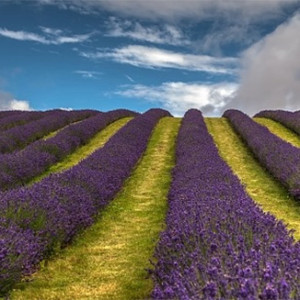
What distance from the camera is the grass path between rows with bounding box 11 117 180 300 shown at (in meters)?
6.06

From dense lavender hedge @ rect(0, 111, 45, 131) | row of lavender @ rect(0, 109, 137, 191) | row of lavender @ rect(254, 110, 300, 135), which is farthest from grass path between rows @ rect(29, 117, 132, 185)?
row of lavender @ rect(254, 110, 300, 135)

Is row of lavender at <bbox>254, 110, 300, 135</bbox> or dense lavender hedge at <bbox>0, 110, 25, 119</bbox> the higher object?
dense lavender hedge at <bbox>0, 110, 25, 119</bbox>

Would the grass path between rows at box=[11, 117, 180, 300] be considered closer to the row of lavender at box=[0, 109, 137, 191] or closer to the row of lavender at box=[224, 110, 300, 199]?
the row of lavender at box=[0, 109, 137, 191]

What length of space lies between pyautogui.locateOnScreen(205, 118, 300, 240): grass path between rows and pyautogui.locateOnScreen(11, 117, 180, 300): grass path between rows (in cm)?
218

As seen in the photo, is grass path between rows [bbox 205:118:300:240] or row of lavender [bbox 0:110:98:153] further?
row of lavender [bbox 0:110:98:153]

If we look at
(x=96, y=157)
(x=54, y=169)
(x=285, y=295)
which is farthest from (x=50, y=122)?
(x=285, y=295)

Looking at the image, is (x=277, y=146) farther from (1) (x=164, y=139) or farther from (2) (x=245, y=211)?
(2) (x=245, y=211)

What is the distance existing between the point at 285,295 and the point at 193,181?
6.47 meters

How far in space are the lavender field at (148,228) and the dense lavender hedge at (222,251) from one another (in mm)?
15

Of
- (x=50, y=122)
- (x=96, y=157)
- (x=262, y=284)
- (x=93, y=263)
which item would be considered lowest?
(x=93, y=263)

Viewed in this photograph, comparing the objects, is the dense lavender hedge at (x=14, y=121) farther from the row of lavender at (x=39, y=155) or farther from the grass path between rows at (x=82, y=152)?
the grass path between rows at (x=82, y=152)

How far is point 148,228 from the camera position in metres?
8.98

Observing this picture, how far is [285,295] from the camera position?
10.6ft

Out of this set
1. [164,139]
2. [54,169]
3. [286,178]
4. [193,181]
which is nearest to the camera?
[193,181]
